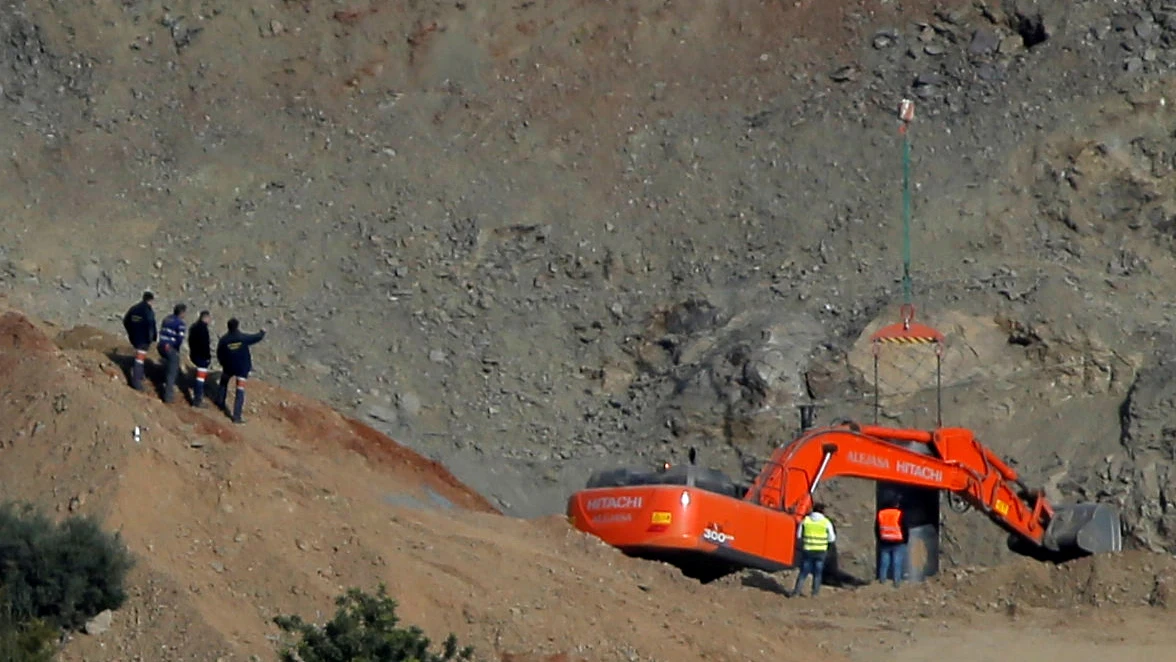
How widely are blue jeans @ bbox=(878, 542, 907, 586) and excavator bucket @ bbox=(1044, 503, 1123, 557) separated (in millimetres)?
1494

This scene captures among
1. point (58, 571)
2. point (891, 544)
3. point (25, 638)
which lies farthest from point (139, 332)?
point (25, 638)

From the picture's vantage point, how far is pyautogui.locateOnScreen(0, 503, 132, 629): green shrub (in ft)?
52.3

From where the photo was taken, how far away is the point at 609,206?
33.2m

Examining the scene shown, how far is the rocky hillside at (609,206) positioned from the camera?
2894cm

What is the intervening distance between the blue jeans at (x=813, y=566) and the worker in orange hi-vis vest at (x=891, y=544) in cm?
130

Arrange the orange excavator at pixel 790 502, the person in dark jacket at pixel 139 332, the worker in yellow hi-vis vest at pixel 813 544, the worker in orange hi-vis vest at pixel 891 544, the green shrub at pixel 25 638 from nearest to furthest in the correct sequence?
the green shrub at pixel 25 638, the orange excavator at pixel 790 502, the worker in yellow hi-vis vest at pixel 813 544, the person in dark jacket at pixel 139 332, the worker in orange hi-vis vest at pixel 891 544

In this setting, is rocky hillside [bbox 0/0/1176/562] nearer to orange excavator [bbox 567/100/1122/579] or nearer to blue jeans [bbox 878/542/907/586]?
orange excavator [bbox 567/100/1122/579]

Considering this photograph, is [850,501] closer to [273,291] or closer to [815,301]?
[815,301]

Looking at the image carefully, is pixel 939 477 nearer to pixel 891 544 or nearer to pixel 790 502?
pixel 891 544

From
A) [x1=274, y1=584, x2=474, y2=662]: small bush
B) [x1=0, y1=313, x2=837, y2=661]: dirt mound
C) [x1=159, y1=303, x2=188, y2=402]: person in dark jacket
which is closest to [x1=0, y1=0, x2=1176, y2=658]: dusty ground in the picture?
[x1=159, y1=303, x2=188, y2=402]: person in dark jacket

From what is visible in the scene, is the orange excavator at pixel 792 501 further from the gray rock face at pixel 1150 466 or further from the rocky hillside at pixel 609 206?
the rocky hillside at pixel 609 206

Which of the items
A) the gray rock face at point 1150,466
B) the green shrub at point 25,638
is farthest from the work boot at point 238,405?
the gray rock face at point 1150,466

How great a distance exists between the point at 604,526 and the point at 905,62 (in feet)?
48.3

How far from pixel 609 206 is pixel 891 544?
10695 millimetres
